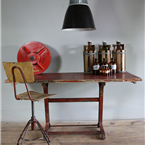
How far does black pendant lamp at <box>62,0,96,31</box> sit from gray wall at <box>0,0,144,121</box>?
759 millimetres

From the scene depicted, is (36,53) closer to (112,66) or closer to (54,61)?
(54,61)

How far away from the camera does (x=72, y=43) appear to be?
10.2ft

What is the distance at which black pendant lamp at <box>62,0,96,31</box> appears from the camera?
2.24 m

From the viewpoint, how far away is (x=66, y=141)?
2.59 m

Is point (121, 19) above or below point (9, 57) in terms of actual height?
above

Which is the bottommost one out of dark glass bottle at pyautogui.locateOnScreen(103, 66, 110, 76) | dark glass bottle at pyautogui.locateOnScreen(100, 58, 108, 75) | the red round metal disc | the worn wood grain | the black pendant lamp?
the worn wood grain

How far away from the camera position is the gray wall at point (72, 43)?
3033 millimetres

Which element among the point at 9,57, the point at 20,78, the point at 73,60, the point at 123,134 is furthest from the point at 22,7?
the point at 123,134

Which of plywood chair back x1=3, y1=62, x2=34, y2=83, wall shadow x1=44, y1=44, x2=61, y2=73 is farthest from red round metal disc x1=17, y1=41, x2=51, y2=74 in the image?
plywood chair back x1=3, y1=62, x2=34, y2=83

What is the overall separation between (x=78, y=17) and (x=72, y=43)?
0.86 m

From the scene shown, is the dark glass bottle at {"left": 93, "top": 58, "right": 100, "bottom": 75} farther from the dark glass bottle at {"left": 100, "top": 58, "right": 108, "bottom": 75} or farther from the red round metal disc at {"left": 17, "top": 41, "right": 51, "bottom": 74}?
the red round metal disc at {"left": 17, "top": 41, "right": 51, "bottom": 74}

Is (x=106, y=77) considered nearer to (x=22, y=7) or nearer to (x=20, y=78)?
(x=20, y=78)

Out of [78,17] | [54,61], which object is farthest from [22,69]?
[54,61]

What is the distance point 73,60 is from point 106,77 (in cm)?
84
